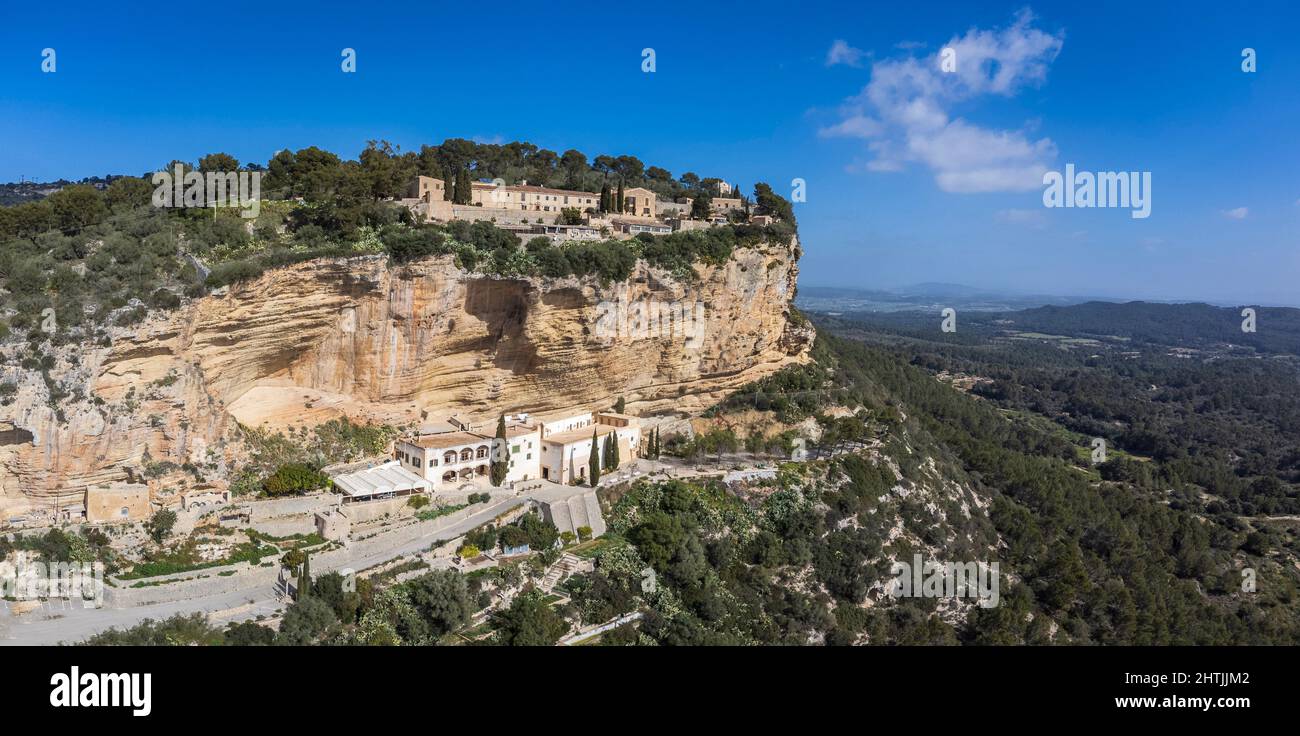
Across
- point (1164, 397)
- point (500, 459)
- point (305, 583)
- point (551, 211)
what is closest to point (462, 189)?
point (551, 211)

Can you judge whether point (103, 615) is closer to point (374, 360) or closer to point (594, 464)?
point (374, 360)

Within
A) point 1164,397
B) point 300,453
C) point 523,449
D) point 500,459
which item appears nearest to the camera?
point 300,453

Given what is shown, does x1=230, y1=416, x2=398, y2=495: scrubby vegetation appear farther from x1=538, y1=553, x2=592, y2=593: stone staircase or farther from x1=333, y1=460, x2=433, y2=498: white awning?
x1=538, y1=553, x2=592, y2=593: stone staircase

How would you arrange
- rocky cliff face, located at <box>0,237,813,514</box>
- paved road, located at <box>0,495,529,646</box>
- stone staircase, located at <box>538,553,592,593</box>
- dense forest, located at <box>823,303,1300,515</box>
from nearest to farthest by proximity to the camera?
paved road, located at <box>0,495,529,646</box> → rocky cliff face, located at <box>0,237,813,514</box> → stone staircase, located at <box>538,553,592,593</box> → dense forest, located at <box>823,303,1300,515</box>

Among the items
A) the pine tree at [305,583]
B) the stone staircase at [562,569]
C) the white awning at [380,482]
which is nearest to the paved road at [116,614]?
the pine tree at [305,583]

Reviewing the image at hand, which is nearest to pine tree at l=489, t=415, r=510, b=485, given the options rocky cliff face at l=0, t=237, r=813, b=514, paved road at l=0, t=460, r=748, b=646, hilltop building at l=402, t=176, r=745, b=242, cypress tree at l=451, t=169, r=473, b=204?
rocky cliff face at l=0, t=237, r=813, b=514

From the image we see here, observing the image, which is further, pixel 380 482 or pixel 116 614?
pixel 380 482
